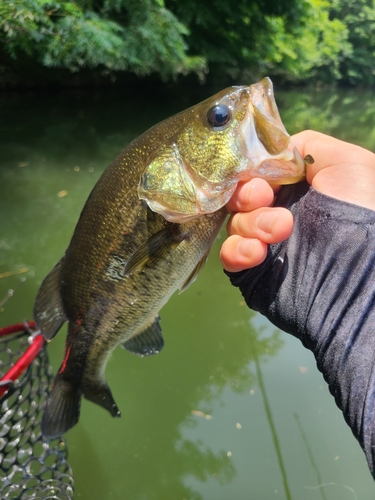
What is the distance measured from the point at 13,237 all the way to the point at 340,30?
2482cm

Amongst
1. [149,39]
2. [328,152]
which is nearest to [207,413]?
[328,152]

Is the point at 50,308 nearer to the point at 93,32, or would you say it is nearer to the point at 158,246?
the point at 158,246

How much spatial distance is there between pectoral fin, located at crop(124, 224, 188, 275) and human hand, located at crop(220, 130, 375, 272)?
0.57 ft

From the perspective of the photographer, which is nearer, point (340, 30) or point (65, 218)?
point (65, 218)

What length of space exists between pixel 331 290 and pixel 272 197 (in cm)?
37

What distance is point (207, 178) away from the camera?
1218mm

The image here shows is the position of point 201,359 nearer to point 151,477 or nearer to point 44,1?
point 151,477

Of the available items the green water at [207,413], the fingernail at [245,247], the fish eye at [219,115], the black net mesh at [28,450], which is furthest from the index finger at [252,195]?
the green water at [207,413]

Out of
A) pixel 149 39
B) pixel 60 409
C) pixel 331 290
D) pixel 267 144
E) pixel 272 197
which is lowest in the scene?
pixel 60 409

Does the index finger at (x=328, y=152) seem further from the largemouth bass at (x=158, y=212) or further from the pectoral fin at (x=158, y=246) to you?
the pectoral fin at (x=158, y=246)

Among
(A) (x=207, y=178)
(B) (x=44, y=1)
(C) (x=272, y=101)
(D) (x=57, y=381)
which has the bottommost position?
(D) (x=57, y=381)

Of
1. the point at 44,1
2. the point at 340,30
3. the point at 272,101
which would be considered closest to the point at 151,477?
the point at 272,101

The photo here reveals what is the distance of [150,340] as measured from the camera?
1719mm

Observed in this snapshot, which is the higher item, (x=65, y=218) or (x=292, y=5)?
(x=292, y=5)
